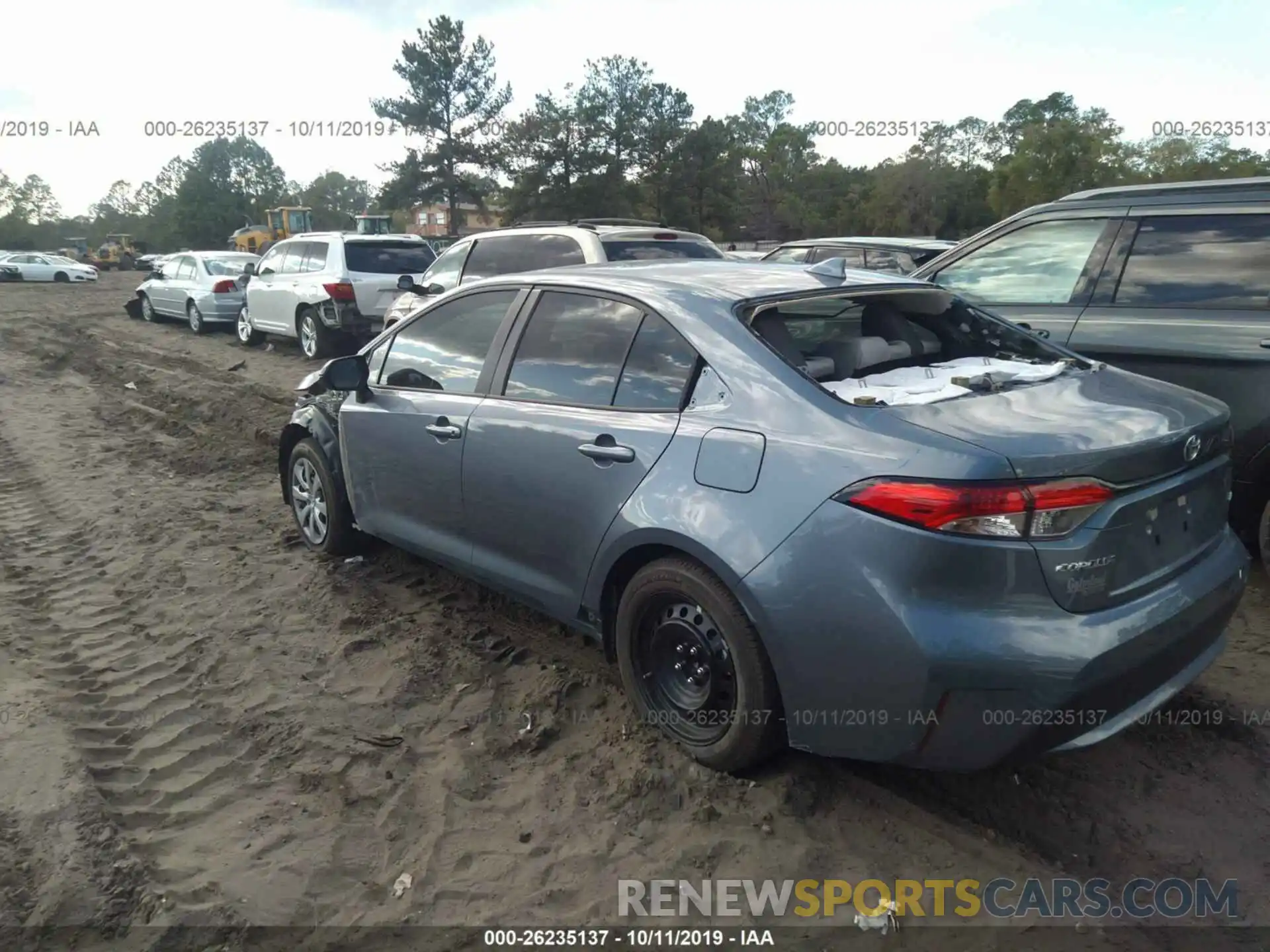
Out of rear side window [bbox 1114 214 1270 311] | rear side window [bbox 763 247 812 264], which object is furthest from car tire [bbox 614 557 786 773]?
rear side window [bbox 763 247 812 264]

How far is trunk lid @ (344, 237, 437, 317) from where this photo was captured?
12.2 meters

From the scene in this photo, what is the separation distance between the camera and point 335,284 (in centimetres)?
1220

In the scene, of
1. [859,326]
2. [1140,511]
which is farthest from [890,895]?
[859,326]

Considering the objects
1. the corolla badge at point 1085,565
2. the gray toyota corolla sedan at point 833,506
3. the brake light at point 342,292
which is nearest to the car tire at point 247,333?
the brake light at point 342,292

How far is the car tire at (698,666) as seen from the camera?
2.77 metres

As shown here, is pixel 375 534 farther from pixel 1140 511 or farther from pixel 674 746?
pixel 1140 511

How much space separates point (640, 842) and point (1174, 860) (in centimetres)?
157

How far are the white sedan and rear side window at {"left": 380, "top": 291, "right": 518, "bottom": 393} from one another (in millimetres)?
40160

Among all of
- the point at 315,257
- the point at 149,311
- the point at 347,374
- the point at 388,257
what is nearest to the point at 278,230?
the point at 149,311

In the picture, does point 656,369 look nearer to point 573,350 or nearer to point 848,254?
point 573,350

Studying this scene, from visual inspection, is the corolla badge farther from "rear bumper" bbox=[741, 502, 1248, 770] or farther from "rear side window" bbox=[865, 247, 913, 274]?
"rear side window" bbox=[865, 247, 913, 274]

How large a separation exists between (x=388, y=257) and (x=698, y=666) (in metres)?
11.0

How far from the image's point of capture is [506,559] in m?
3.71

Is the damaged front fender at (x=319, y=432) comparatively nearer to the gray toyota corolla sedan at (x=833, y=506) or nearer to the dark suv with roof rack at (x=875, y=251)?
the gray toyota corolla sedan at (x=833, y=506)
